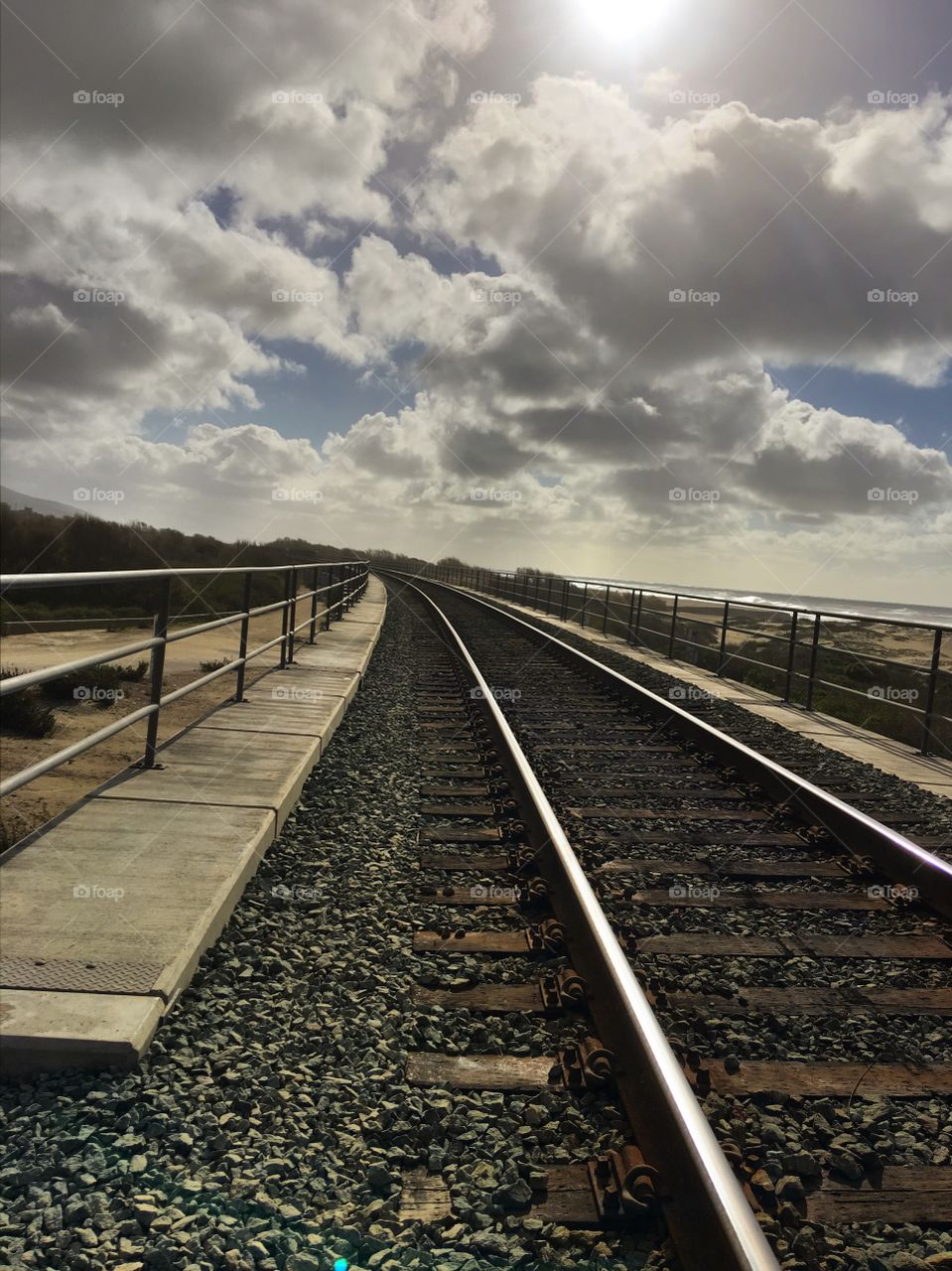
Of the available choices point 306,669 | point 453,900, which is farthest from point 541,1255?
point 306,669

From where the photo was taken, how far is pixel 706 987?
3.37m

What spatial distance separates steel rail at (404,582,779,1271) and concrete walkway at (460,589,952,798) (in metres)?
4.65

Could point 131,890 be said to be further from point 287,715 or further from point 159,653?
point 287,715

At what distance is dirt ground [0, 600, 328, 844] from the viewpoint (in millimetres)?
8031

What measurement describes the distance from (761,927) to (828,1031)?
2.96ft

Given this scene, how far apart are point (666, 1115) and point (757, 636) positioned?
1032 centimetres

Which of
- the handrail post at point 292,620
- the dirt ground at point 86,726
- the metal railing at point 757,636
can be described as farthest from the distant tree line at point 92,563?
the handrail post at point 292,620

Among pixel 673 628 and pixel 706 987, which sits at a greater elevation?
pixel 673 628

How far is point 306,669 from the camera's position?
10383 millimetres

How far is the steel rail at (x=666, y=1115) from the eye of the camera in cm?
194

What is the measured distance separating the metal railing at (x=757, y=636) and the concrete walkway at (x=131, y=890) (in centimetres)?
451

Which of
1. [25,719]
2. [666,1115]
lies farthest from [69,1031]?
[25,719]

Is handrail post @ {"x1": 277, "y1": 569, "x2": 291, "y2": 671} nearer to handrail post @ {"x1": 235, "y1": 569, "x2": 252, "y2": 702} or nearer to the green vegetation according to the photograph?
handrail post @ {"x1": 235, "y1": 569, "x2": 252, "y2": 702}

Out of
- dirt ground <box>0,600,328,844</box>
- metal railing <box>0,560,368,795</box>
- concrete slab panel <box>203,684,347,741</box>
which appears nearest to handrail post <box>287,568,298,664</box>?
metal railing <box>0,560,368,795</box>
